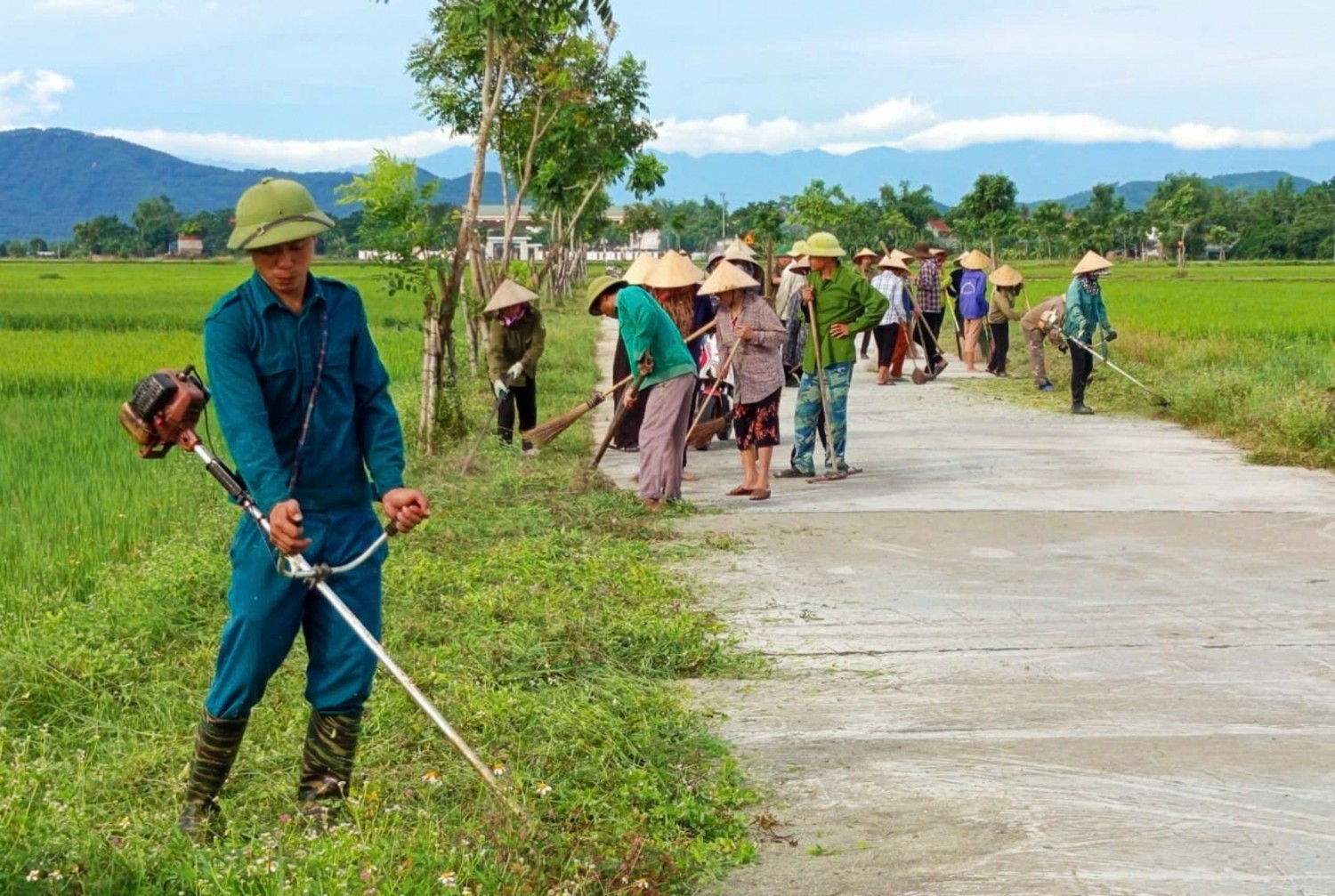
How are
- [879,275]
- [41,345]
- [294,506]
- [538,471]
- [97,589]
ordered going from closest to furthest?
[294,506]
[97,589]
[538,471]
[879,275]
[41,345]

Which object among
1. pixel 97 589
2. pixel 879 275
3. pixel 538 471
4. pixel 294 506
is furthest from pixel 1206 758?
pixel 879 275

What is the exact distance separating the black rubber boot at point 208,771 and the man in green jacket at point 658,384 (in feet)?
18.5

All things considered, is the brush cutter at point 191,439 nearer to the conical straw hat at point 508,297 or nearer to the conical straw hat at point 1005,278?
the conical straw hat at point 508,297

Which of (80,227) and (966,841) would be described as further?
(80,227)

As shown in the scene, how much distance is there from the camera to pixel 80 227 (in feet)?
373

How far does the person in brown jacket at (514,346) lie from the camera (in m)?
12.1

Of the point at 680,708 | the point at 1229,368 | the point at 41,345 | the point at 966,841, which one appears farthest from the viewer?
the point at 41,345

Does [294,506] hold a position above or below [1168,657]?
above

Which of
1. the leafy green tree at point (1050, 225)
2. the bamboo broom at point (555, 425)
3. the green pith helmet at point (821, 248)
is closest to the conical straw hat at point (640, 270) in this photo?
the bamboo broom at point (555, 425)

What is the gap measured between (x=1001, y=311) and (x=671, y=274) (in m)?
9.93

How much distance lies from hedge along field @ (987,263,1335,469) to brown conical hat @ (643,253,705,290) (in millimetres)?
4874

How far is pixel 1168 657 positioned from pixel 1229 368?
10.3 meters

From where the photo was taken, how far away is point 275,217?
4180mm

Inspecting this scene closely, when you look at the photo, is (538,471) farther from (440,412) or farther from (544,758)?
(544,758)
